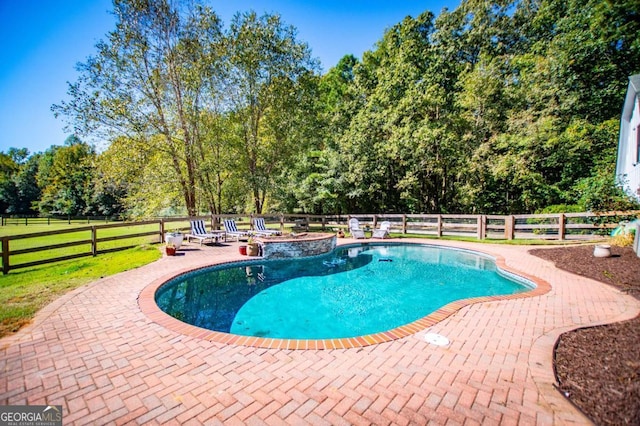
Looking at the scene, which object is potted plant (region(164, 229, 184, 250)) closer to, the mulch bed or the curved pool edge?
the curved pool edge

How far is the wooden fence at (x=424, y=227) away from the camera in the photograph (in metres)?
8.43

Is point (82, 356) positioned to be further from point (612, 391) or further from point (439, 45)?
point (439, 45)

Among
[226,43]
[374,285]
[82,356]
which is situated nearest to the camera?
[82,356]

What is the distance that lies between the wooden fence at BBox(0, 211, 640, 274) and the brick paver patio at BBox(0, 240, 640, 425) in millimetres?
5513

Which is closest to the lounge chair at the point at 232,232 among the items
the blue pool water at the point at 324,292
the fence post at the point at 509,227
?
the blue pool water at the point at 324,292

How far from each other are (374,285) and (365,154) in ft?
39.0

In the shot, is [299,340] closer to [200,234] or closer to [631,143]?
[200,234]

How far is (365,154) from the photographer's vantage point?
17422mm

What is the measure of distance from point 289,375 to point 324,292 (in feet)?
12.9

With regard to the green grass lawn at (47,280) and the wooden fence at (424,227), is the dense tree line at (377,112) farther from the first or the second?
the green grass lawn at (47,280)

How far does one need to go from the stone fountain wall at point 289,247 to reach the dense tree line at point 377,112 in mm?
7909

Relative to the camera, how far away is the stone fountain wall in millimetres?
9445

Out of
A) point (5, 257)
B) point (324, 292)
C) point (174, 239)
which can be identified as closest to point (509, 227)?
point (324, 292)

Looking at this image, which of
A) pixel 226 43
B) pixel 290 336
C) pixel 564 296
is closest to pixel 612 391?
pixel 564 296
